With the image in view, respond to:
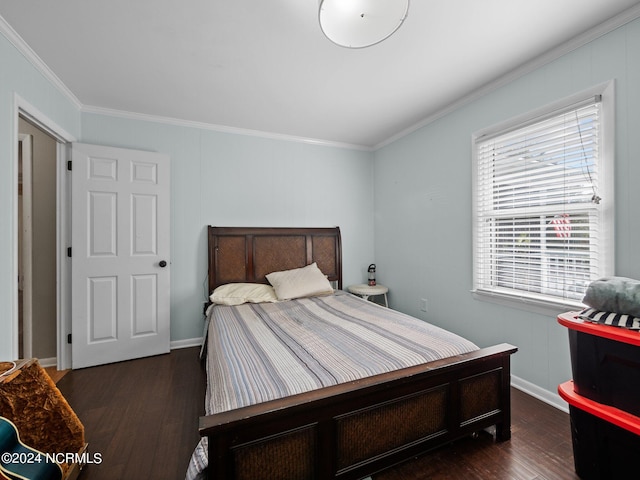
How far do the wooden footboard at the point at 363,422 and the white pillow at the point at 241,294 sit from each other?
1906 mm

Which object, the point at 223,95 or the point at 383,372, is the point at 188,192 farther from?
the point at 383,372

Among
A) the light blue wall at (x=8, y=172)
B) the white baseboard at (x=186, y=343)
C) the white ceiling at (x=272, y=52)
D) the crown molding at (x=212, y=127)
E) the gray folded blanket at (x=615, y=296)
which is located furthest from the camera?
the white baseboard at (x=186, y=343)

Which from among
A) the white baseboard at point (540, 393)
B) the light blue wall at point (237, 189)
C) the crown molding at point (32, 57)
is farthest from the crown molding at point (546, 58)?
the crown molding at point (32, 57)

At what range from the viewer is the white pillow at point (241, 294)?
301cm

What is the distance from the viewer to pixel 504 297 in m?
2.40

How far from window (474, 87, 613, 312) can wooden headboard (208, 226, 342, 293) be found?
179cm

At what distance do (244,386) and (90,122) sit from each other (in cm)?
314

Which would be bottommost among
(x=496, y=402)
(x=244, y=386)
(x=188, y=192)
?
(x=496, y=402)

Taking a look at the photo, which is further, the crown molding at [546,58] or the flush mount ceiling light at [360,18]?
the crown molding at [546,58]

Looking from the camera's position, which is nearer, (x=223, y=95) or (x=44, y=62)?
(x=44, y=62)

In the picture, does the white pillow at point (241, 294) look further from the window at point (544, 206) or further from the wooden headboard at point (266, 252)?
the window at point (544, 206)

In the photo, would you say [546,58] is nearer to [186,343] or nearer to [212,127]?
[212,127]

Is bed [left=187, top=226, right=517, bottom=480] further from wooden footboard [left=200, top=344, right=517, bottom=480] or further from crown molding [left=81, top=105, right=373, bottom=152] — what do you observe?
crown molding [left=81, top=105, right=373, bottom=152]

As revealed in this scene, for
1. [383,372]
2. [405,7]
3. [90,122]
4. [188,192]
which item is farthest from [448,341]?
[90,122]
